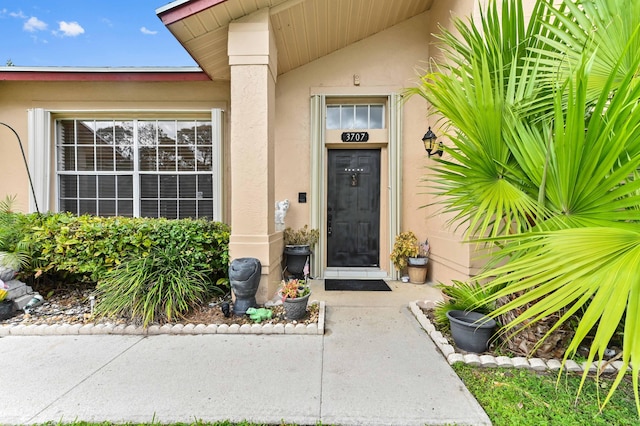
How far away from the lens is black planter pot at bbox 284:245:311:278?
15.0ft

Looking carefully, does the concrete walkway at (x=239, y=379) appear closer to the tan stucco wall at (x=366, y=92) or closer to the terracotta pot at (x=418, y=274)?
the terracotta pot at (x=418, y=274)

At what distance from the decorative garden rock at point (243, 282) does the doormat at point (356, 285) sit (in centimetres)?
139

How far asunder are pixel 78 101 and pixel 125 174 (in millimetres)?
1402

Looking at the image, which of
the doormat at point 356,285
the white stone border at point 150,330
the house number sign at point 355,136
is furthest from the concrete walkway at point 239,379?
the house number sign at point 355,136

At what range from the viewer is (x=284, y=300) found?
3182 mm

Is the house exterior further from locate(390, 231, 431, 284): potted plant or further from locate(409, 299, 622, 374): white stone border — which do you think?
locate(409, 299, 622, 374): white stone border

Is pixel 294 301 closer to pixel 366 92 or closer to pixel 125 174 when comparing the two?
pixel 366 92

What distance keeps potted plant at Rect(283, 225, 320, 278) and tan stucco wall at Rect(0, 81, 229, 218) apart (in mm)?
2539

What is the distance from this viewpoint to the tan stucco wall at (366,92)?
501 centimetres

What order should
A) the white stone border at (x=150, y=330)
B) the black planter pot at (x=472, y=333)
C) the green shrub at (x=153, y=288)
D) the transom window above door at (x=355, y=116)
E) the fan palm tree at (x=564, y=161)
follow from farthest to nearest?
the transom window above door at (x=355, y=116), the green shrub at (x=153, y=288), the white stone border at (x=150, y=330), the black planter pot at (x=472, y=333), the fan palm tree at (x=564, y=161)

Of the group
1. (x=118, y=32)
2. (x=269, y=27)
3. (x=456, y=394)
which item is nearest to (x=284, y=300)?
(x=456, y=394)

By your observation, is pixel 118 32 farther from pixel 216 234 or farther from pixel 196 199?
pixel 216 234

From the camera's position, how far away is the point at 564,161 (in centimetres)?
170

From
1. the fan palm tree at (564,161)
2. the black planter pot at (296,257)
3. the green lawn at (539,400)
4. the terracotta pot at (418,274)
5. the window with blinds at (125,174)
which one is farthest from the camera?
the window with blinds at (125,174)
